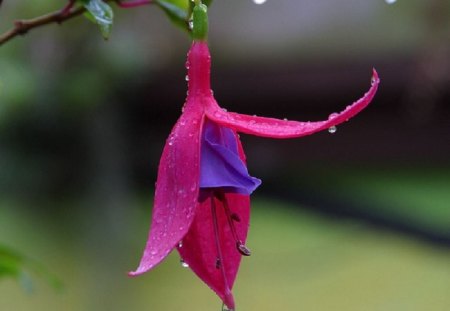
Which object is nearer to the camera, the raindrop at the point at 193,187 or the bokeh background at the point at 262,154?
the raindrop at the point at 193,187

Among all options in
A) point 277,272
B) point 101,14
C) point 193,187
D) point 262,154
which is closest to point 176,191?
point 193,187

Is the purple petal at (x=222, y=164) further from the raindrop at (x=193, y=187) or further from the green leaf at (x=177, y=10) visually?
the green leaf at (x=177, y=10)

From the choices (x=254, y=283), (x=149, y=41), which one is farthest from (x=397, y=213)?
(x=149, y=41)

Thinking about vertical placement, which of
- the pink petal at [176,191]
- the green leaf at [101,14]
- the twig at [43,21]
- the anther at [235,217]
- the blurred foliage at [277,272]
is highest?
the green leaf at [101,14]

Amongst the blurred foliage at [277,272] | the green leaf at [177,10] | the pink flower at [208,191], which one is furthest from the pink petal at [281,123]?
the blurred foliage at [277,272]

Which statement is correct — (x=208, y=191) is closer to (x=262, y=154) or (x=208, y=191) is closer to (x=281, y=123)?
(x=281, y=123)

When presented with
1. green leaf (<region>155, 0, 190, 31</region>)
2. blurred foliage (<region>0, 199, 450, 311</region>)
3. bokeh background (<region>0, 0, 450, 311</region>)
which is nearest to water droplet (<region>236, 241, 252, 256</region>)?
green leaf (<region>155, 0, 190, 31</region>)

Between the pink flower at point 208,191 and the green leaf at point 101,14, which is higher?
the green leaf at point 101,14
